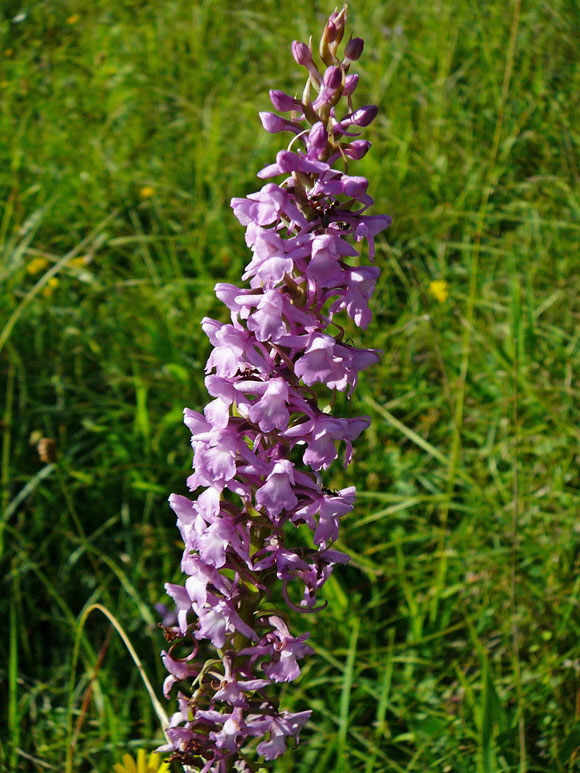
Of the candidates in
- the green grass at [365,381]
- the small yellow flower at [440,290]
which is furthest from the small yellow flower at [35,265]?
the small yellow flower at [440,290]

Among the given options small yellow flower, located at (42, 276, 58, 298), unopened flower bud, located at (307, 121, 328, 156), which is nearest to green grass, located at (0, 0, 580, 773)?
small yellow flower, located at (42, 276, 58, 298)

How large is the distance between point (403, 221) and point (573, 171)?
0.78m

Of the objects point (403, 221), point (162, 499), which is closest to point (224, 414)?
point (162, 499)

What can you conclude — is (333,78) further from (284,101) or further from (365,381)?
(365,381)

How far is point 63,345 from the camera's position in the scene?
3.04m

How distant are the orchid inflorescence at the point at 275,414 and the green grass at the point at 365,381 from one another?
55 centimetres

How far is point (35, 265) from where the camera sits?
10.9 ft

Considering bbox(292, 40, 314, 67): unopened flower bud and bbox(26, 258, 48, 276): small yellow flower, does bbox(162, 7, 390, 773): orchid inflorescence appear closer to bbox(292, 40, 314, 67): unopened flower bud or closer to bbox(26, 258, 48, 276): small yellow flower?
bbox(292, 40, 314, 67): unopened flower bud

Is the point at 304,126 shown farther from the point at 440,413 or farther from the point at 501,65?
the point at 501,65

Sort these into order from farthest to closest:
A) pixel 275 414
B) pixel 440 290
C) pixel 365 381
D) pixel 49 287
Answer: pixel 49 287, pixel 440 290, pixel 365 381, pixel 275 414

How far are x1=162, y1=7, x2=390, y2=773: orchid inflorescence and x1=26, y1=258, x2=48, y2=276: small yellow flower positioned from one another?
2.23 meters

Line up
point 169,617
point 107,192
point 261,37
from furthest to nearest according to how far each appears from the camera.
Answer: point 261,37 < point 107,192 < point 169,617

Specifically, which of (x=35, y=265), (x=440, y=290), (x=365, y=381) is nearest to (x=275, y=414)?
(x=365, y=381)

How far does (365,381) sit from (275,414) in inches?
72.0
